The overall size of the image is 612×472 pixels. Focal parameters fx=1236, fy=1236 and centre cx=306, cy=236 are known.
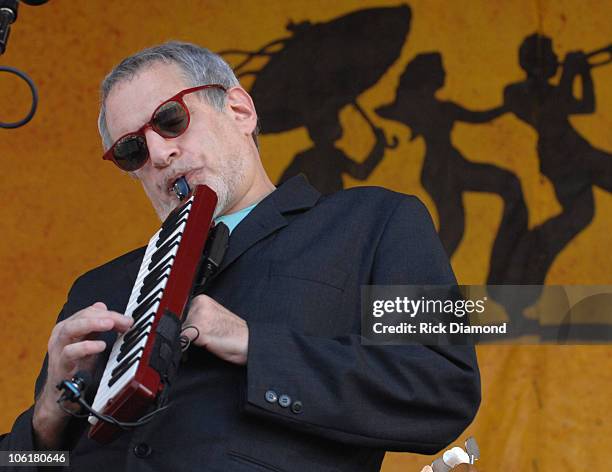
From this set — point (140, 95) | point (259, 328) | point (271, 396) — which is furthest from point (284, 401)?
point (140, 95)

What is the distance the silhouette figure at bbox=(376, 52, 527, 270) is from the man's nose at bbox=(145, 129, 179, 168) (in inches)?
58.5

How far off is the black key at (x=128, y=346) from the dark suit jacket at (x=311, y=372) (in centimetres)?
21

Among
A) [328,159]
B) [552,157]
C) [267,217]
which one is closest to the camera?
[267,217]

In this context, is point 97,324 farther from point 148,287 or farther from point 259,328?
point 259,328

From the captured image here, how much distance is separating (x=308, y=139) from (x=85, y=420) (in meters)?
1.80

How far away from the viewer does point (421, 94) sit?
13.1 ft

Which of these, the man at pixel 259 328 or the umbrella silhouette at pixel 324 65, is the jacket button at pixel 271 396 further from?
the umbrella silhouette at pixel 324 65

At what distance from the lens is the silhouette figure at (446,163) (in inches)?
153

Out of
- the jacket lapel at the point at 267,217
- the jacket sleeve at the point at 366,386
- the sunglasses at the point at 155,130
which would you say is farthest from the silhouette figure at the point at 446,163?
the jacket sleeve at the point at 366,386

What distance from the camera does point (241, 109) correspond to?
9.30 feet

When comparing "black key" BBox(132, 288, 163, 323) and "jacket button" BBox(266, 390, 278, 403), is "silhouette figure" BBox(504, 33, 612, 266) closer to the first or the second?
"jacket button" BBox(266, 390, 278, 403)

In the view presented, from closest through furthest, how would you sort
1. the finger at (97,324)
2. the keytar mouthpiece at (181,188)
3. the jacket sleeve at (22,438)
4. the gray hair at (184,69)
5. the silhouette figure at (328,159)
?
the finger at (97,324) < the jacket sleeve at (22,438) < the keytar mouthpiece at (181,188) < the gray hair at (184,69) < the silhouette figure at (328,159)

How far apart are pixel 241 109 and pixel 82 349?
91cm

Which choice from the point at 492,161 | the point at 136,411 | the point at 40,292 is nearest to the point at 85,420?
the point at 136,411
